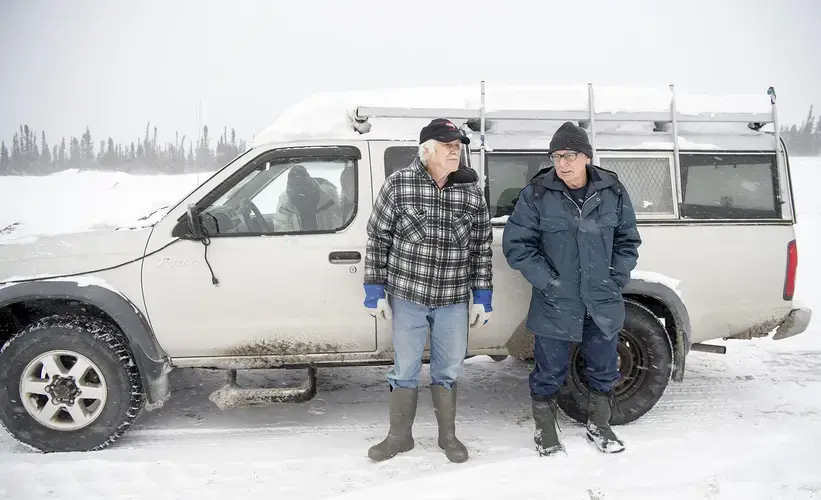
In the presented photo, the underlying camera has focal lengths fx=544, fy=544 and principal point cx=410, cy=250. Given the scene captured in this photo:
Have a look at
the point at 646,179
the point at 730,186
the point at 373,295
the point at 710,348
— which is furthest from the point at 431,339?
the point at 730,186

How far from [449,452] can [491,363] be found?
2082mm

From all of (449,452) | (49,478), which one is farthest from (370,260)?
(49,478)

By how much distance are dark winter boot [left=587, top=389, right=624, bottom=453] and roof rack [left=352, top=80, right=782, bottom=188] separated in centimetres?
157

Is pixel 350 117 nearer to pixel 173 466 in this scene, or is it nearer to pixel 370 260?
pixel 370 260

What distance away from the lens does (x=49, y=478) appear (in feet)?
10.3

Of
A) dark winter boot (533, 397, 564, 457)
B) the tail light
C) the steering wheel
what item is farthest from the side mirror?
the tail light

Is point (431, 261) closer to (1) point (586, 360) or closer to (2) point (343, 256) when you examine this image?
(2) point (343, 256)

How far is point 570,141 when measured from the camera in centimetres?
307

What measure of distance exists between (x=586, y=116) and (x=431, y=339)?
71.1 inches

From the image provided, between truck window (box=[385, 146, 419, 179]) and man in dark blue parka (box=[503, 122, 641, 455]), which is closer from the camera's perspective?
man in dark blue parka (box=[503, 122, 641, 455])

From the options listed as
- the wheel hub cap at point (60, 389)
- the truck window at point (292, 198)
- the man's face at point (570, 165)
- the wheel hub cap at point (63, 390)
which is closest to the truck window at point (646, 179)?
the man's face at point (570, 165)

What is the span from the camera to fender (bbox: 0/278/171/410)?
3.32 m

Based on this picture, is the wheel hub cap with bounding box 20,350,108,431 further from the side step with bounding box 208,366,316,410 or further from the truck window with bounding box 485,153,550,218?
the truck window with bounding box 485,153,550,218

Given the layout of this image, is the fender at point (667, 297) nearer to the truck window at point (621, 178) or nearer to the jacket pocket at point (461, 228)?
the truck window at point (621, 178)
